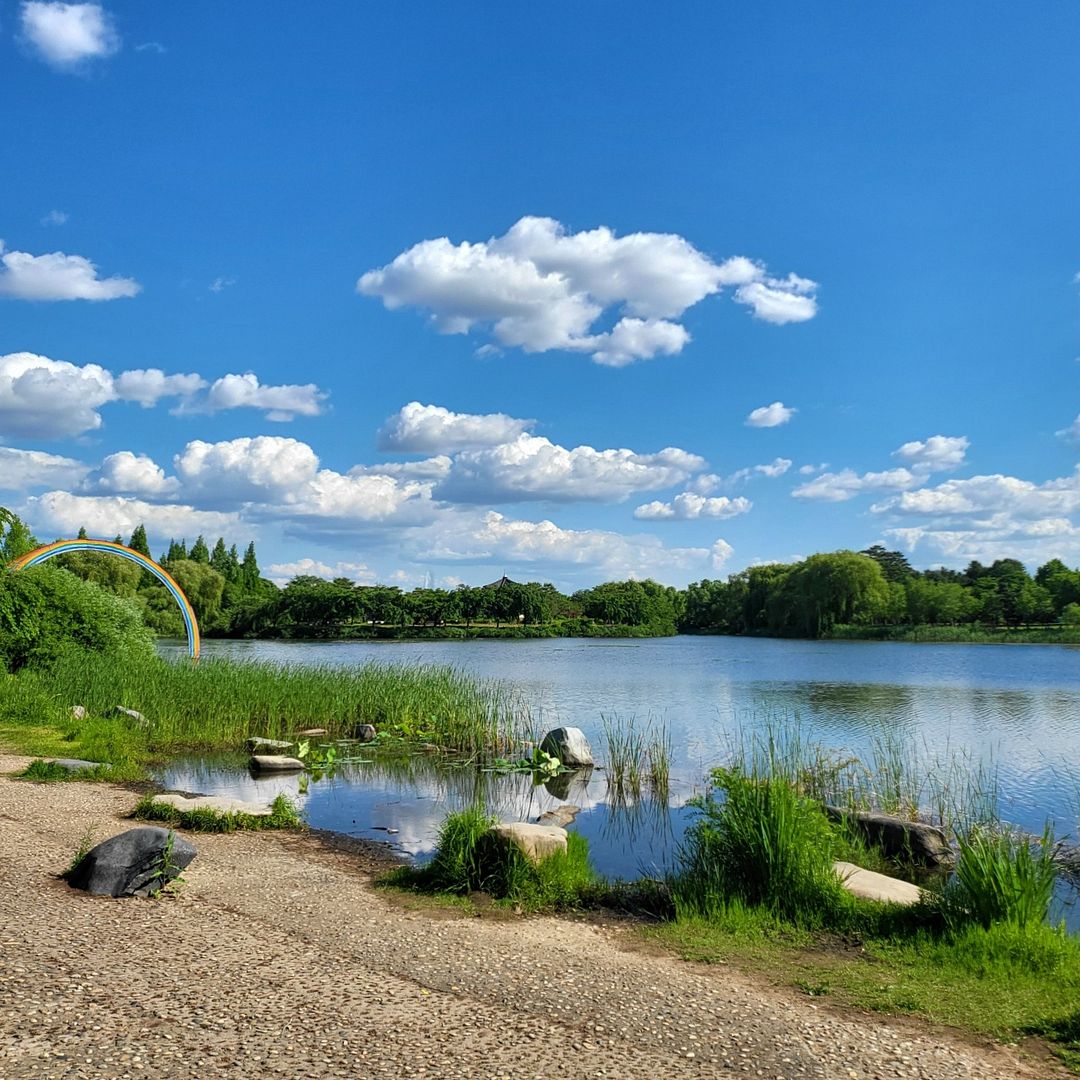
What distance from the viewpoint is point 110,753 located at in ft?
49.9

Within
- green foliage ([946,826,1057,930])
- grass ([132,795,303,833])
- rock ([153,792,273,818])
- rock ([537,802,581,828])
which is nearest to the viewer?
green foliage ([946,826,1057,930])

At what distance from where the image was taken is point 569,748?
17.4 meters

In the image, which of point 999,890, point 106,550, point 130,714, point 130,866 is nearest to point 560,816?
point 130,866

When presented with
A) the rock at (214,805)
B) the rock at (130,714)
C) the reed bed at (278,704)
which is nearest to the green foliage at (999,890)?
the rock at (214,805)

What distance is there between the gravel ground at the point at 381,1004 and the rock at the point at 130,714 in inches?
471

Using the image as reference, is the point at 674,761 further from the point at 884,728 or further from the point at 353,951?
the point at 353,951

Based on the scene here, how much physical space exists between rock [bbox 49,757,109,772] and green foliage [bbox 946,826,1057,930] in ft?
38.0

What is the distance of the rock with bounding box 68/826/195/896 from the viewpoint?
7.27m

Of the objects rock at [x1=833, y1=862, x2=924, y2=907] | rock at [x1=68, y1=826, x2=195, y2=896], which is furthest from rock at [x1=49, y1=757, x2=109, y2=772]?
rock at [x1=833, y1=862, x2=924, y2=907]

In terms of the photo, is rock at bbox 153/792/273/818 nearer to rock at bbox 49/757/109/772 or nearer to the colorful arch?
rock at bbox 49/757/109/772

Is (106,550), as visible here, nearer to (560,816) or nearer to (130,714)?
(130,714)

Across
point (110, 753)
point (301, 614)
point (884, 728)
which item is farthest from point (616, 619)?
point (110, 753)

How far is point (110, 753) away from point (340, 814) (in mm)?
4775

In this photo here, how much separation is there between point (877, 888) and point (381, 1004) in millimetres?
4619
